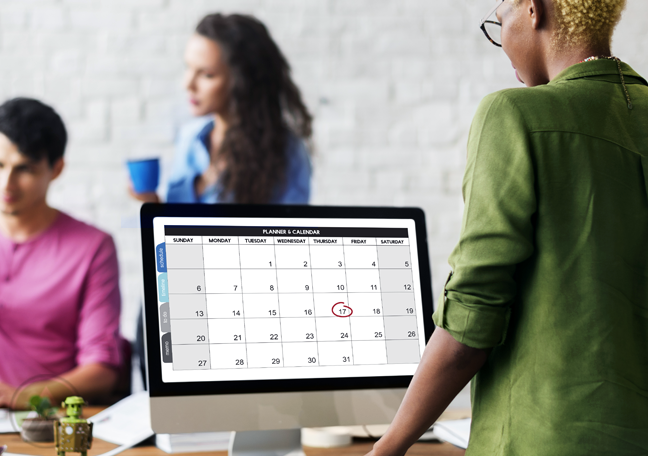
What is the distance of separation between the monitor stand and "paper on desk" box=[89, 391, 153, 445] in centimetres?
18

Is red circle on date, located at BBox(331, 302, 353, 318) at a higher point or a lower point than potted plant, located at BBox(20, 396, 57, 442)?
higher

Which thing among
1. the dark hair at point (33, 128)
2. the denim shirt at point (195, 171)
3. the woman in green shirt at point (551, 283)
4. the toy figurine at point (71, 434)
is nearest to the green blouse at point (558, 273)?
the woman in green shirt at point (551, 283)

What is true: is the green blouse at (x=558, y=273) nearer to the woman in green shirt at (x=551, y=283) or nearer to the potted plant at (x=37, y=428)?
the woman in green shirt at (x=551, y=283)

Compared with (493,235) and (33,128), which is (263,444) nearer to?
(493,235)

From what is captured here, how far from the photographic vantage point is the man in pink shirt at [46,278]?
1789mm

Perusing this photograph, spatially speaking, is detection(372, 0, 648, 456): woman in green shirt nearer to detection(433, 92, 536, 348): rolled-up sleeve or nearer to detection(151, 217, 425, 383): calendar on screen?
detection(433, 92, 536, 348): rolled-up sleeve

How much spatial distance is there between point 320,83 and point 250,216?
1.20m

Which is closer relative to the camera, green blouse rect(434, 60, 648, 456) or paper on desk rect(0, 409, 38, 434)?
green blouse rect(434, 60, 648, 456)

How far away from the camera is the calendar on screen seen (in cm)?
88

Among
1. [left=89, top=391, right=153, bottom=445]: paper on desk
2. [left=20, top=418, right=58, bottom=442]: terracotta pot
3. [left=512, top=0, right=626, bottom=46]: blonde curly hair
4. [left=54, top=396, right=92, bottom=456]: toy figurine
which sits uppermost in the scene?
[left=512, top=0, right=626, bottom=46]: blonde curly hair

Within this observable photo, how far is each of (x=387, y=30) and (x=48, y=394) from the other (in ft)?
5.37

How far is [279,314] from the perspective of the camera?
3.00 ft

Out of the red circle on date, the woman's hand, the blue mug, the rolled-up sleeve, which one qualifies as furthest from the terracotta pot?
the blue mug

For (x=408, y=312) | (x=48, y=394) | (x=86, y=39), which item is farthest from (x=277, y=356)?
(x=86, y=39)
